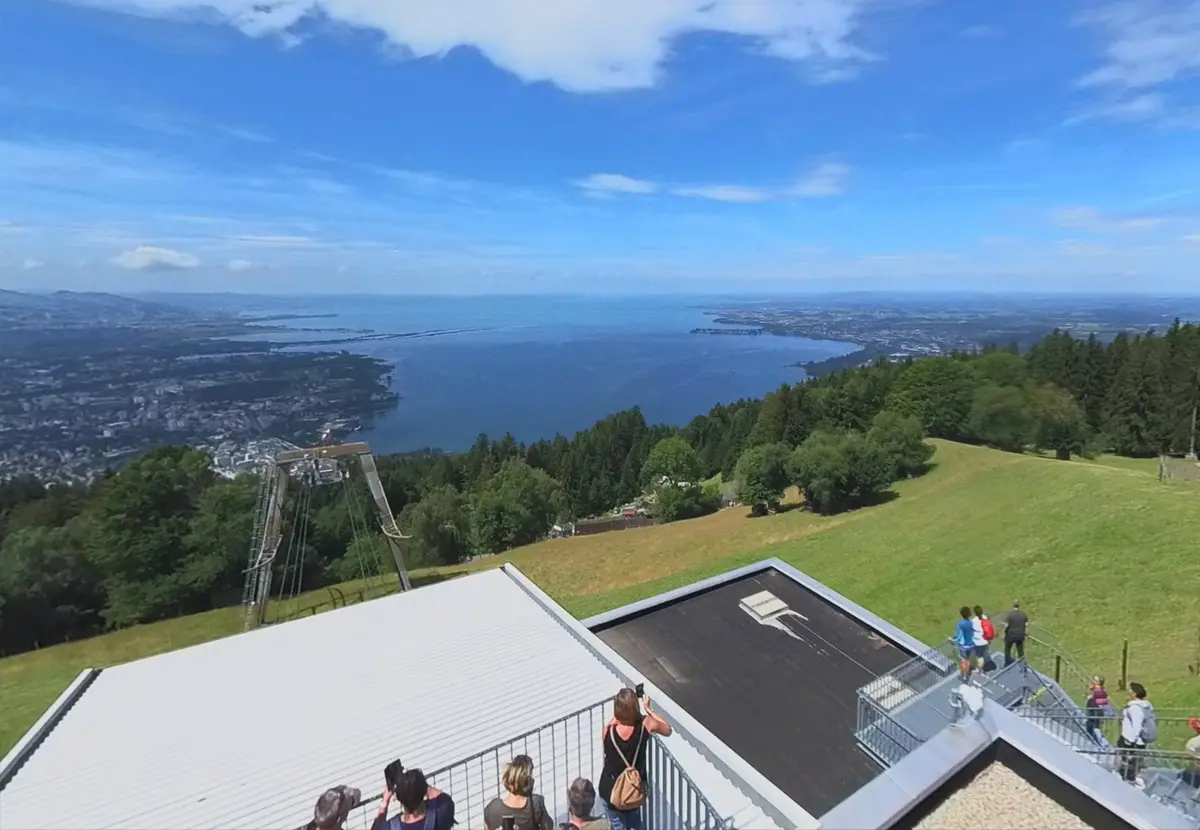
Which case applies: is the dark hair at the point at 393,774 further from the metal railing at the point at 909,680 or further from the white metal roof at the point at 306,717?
the metal railing at the point at 909,680

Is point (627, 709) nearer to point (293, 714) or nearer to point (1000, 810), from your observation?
point (1000, 810)

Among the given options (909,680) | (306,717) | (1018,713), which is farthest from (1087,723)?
(306,717)

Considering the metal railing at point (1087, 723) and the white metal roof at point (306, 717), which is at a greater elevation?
the white metal roof at point (306, 717)

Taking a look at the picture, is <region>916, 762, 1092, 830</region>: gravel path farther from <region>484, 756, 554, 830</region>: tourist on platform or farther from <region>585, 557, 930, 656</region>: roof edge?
<region>585, 557, 930, 656</region>: roof edge

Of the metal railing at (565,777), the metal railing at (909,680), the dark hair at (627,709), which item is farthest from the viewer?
the metal railing at (909,680)

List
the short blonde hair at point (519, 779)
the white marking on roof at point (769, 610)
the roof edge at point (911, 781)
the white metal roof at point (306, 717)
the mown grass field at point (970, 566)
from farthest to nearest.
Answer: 1. the mown grass field at point (970, 566)
2. the white marking on roof at point (769, 610)
3. the white metal roof at point (306, 717)
4. the roof edge at point (911, 781)
5. the short blonde hair at point (519, 779)

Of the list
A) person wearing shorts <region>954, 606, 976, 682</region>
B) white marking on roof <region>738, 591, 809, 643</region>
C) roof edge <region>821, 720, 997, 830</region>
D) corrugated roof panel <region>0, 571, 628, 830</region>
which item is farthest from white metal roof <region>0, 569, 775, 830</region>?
person wearing shorts <region>954, 606, 976, 682</region>

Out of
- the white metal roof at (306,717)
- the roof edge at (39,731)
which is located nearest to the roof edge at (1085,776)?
the white metal roof at (306,717)

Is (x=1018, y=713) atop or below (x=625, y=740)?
below
